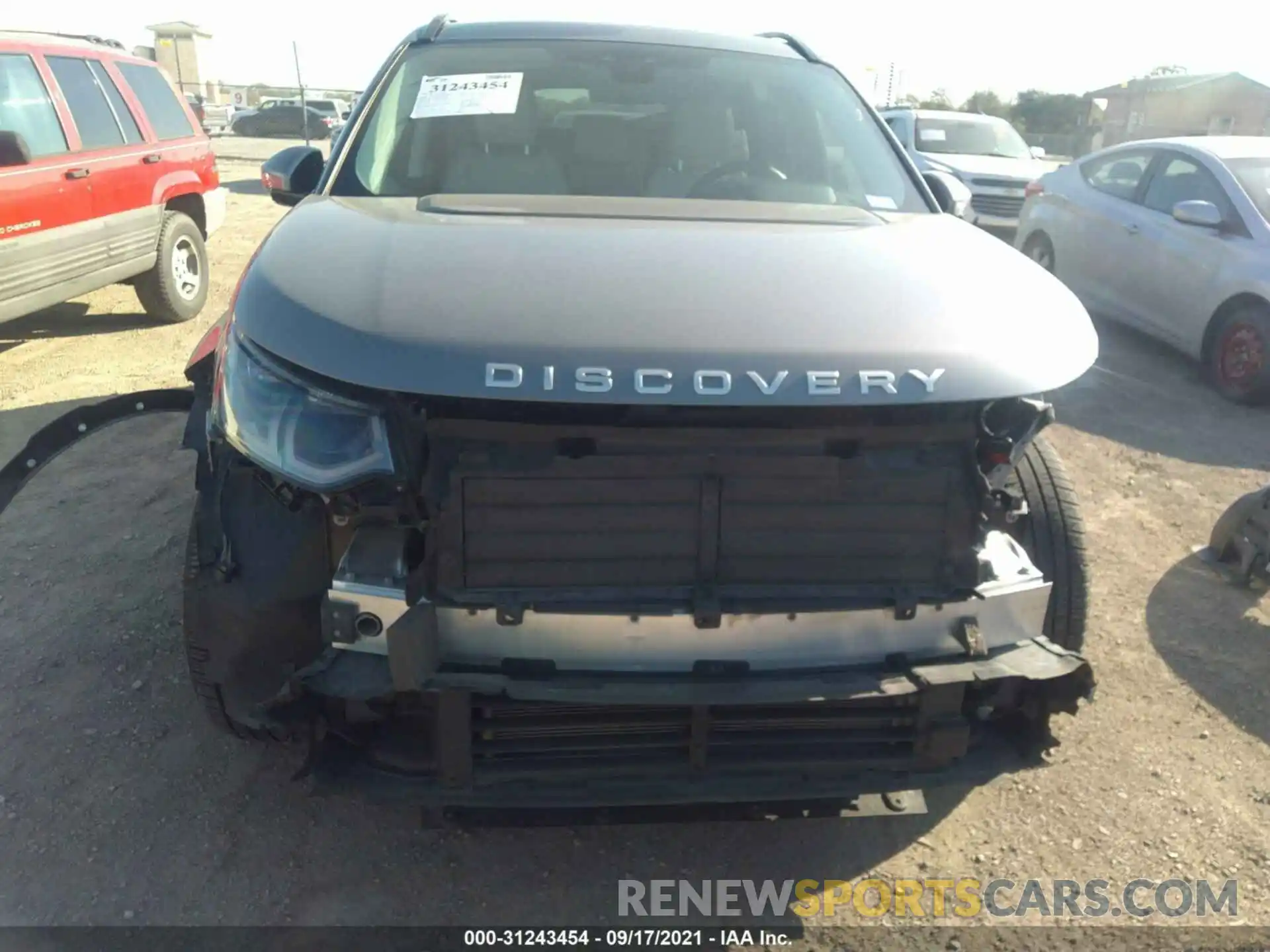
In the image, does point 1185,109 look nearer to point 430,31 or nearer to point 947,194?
point 947,194

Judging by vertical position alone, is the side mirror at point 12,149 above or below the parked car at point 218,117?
above

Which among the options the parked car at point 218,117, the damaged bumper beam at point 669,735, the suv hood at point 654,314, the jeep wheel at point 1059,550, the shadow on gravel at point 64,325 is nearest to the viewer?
the suv hood at point 654,314

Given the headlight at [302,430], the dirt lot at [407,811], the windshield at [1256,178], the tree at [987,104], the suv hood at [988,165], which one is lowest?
the tree at [987,104]

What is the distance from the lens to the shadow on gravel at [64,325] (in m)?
6.84

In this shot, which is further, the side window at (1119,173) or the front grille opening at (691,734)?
the side window at (1119,173)

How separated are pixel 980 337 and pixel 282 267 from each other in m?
1.47

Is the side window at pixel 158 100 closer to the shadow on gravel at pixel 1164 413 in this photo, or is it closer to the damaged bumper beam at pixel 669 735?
the shadow on gravel at pixel 1164 413

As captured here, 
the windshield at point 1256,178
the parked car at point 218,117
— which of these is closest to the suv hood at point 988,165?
the windshield at point 1256,178

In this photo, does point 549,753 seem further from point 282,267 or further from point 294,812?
point 282,267

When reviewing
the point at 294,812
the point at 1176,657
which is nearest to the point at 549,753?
the point at 294,812

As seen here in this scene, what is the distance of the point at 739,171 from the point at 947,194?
73cm

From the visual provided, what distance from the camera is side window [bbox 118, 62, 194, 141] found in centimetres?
704

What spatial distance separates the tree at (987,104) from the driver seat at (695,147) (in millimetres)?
51617

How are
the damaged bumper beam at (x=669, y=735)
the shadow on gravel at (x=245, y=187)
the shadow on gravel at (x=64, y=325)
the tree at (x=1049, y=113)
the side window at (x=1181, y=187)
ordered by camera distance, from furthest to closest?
1. the tree at (x=1049, y=113)
2. the shadow on gravel at (x=245, y=187)
3. the shadow on gravel at (x=64, y=325)
4. the side window at (x=1181, y=187)
5. the damaged bumper beam at (x=669, y=735)
